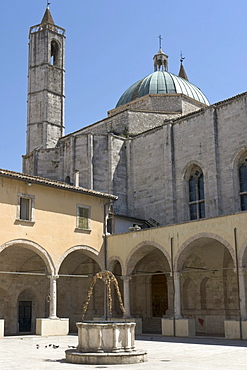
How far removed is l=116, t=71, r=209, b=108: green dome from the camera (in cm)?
3528

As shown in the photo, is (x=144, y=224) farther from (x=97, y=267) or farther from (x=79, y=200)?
(x=79, y=200)

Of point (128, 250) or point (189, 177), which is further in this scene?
point (189, 177)

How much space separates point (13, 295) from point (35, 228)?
193 inches

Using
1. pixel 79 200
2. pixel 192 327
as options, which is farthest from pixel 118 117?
pixel 192 327

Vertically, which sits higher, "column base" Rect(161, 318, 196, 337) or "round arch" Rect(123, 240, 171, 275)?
"round arch" Rect(123, 240, 171, 275)

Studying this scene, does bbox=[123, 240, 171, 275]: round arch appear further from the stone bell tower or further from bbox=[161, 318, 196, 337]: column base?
the stone bell tower

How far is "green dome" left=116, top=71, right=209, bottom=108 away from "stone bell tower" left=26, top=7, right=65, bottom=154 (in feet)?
17.6

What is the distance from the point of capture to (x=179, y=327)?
19.5 meters

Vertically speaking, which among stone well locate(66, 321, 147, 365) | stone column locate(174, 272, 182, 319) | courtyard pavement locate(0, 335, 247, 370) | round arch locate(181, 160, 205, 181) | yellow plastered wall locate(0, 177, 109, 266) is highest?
round arch locate(181, 160, 205, 181)

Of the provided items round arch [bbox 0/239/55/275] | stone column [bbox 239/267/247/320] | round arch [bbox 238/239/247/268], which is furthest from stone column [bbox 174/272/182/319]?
round arch [bbox 0/239/55/275]

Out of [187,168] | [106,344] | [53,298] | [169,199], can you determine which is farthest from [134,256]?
[106,344]

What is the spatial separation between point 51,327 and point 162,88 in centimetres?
2055

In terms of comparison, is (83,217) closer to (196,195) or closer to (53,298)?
(53,298)

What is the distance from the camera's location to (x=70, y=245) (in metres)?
22.0
